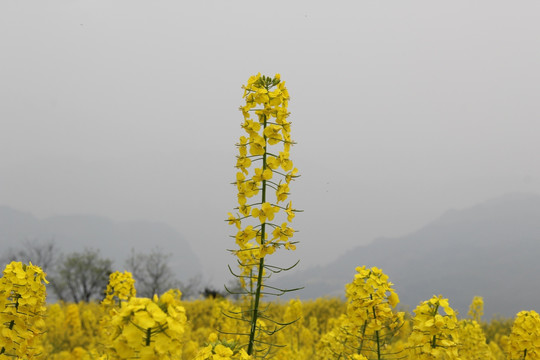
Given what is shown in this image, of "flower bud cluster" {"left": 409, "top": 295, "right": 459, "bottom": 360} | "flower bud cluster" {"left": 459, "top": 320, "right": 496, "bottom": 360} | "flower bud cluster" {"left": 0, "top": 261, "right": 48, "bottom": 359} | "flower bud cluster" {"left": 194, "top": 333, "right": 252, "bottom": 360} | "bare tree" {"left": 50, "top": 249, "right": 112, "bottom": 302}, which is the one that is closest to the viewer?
"flower bud cluster" {"left": 194, "top": 333, "right": 252, "bottom": 360}

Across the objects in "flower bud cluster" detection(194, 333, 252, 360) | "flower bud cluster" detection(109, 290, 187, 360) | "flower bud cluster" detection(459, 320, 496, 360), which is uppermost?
"flower bud cluster" detection(109, 290, 187, 360)

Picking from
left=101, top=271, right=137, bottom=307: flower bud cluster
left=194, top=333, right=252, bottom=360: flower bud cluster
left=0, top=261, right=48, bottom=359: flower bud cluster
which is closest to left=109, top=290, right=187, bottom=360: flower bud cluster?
left=194, top=333, right=252, bottom=360: flower bud cluster

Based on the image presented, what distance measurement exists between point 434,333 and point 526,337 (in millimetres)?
2276

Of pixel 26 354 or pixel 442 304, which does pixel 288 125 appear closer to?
pixel 442 304

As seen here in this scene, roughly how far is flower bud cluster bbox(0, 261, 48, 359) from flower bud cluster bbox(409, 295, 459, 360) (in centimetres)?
381

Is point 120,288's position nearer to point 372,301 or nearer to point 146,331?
point 372,301

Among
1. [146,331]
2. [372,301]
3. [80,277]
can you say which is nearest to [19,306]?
[146,331]

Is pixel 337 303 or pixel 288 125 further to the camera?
pixel 337 303

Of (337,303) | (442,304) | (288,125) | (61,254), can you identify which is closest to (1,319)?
(288,125)

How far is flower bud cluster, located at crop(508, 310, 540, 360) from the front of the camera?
532 centimetres

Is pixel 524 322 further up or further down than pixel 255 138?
further down

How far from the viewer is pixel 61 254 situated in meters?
45.0

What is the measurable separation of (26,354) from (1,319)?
581mm

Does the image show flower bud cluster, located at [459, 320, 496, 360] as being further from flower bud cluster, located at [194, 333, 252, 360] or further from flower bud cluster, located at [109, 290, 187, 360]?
flower bud cluster, located at [109, 290, 187, 360]
